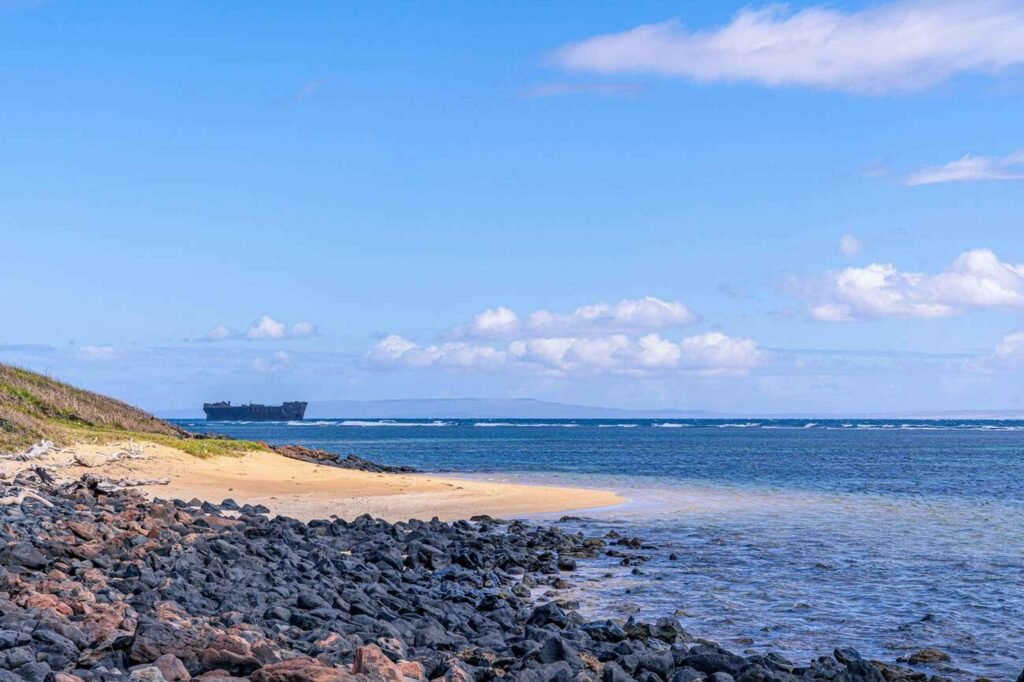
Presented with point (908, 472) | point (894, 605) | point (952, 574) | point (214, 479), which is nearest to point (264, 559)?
point (894, 605)

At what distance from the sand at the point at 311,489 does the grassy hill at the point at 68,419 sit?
143 centimetres

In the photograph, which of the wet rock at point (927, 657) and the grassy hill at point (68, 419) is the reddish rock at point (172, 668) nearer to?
the wet rock at point (927, 657)

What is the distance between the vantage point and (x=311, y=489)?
35.2 m

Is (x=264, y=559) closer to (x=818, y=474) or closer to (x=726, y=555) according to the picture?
(x=726, y=555)

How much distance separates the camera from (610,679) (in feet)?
38.4

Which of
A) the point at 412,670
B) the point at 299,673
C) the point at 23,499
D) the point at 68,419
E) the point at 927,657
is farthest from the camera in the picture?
the point at 68,419

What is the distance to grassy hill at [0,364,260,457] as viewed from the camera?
3519cm

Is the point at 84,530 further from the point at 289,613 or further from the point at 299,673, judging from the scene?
the point at 299,673

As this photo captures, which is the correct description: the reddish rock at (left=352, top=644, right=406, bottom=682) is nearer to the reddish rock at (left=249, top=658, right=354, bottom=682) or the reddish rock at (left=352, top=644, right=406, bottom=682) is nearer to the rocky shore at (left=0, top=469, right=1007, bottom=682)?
the rocky shore at (left=0, top=469, right=1007, bottom=682)

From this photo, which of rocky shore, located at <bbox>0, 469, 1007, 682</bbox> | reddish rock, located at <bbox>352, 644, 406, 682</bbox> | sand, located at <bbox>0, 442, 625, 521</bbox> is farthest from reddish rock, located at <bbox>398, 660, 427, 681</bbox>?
sand, located at <bbox>0, 442, 625, 521</bbox>

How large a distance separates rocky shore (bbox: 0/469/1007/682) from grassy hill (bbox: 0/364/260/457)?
13.5 metres

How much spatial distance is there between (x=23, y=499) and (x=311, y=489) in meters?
14.3

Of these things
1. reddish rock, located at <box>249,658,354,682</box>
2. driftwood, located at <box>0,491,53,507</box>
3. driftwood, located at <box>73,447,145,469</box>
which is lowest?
reddish rock, located at <box>249,658,354,682</box>

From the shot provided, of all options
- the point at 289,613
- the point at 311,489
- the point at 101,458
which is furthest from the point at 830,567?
the point at 101,458
